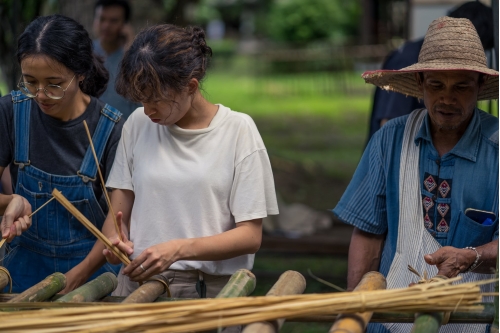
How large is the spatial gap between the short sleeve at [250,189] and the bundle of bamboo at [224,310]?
55 cm

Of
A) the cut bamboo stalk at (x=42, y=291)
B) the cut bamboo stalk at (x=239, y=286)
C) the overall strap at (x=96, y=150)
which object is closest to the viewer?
the cut bamboo stalk at (x=239, y=286)

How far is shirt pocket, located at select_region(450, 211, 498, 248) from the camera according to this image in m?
2.40

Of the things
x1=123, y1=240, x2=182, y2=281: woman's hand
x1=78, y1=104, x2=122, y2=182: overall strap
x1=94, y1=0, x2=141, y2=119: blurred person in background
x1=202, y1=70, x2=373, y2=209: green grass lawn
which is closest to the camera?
x1=123, y1=240, x2=182, y2=281: woman's hand

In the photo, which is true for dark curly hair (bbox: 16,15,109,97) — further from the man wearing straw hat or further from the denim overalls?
the man wearing straw hat

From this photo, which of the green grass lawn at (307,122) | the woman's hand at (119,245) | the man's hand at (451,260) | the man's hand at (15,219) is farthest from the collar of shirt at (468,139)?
the green grass lawn at (307,122)

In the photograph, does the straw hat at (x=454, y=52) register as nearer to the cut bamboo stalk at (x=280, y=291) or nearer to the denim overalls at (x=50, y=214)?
the cut bamboo stalk at (x=280, y=291)

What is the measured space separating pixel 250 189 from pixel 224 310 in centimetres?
62

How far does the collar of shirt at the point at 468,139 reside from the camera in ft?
8.02

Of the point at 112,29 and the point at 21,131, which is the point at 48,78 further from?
the point at 112,29

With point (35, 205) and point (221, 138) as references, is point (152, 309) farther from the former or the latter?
point (35, 205)

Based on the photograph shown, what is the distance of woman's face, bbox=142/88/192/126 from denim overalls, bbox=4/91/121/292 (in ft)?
1.16

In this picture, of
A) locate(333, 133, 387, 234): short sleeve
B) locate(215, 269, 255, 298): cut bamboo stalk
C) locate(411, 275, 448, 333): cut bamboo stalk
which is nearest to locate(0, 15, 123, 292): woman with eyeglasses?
locate(215, 269, 255, 298): cut bamboo stalk

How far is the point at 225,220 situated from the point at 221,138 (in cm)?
27

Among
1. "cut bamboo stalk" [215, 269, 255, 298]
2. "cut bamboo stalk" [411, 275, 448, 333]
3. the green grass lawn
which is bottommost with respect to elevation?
the green grass lawn
